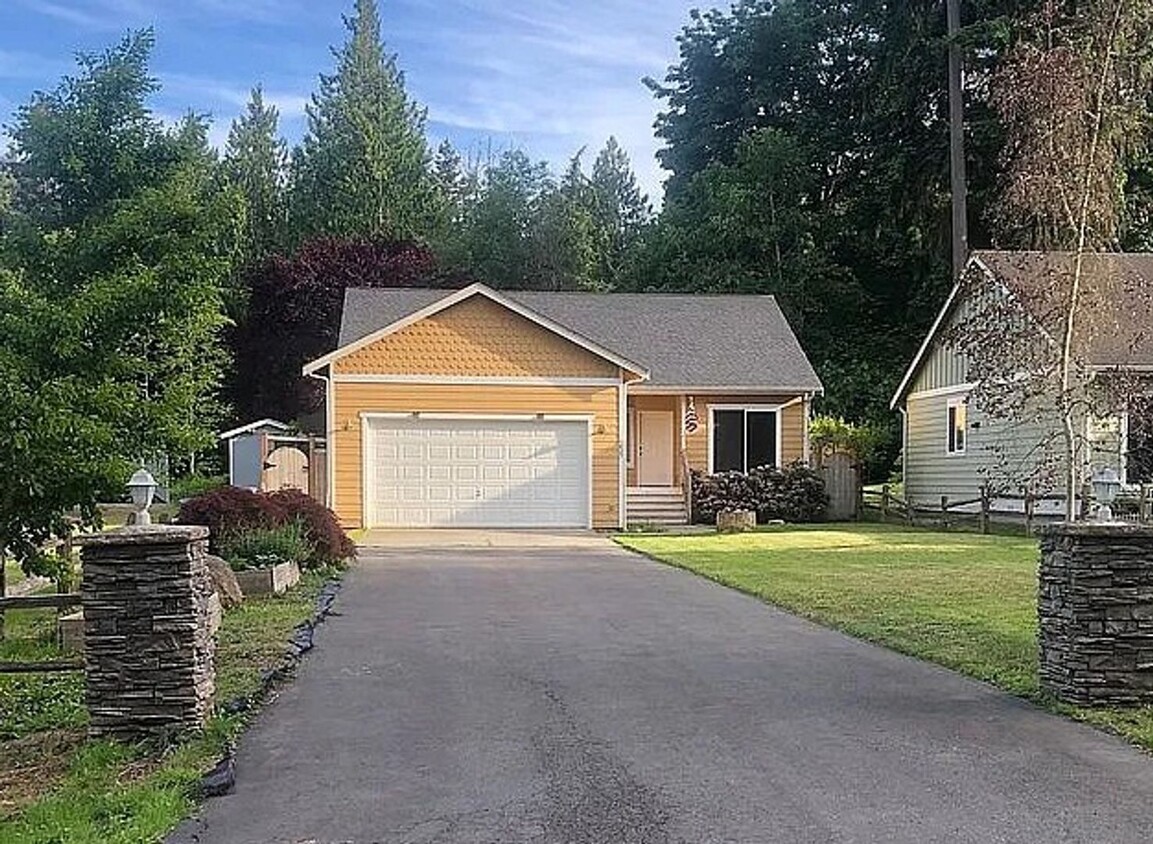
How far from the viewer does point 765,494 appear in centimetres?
2719

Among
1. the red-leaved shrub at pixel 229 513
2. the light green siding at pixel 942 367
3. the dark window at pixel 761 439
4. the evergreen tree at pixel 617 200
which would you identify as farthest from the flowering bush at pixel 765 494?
the evergreen tree at pixel 617 200

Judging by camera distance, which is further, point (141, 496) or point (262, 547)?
point (262, 547)

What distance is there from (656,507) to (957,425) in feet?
23.4

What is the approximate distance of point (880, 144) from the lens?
42.2m

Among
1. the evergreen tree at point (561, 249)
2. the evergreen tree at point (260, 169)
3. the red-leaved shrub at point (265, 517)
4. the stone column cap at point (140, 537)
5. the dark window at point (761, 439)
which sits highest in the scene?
the evergreen tree at point (260, 169)

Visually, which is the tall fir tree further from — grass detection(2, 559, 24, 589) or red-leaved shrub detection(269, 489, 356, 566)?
red-leaved shrub detection(269, 489, 356, 566)

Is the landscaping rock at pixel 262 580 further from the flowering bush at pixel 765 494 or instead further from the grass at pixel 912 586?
the flowering bush at pixel 765 494

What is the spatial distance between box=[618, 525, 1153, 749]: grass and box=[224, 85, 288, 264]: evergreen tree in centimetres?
3171

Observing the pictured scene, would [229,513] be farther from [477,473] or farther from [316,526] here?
[477,473]

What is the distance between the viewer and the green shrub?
46.7 ft

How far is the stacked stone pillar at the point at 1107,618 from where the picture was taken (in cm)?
768

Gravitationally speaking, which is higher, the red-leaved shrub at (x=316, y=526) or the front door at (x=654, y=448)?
the front door at (x=654, y=448)

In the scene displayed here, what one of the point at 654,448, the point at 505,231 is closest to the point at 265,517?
the point at 654,448

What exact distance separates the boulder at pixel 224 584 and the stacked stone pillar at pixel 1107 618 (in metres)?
7.87
